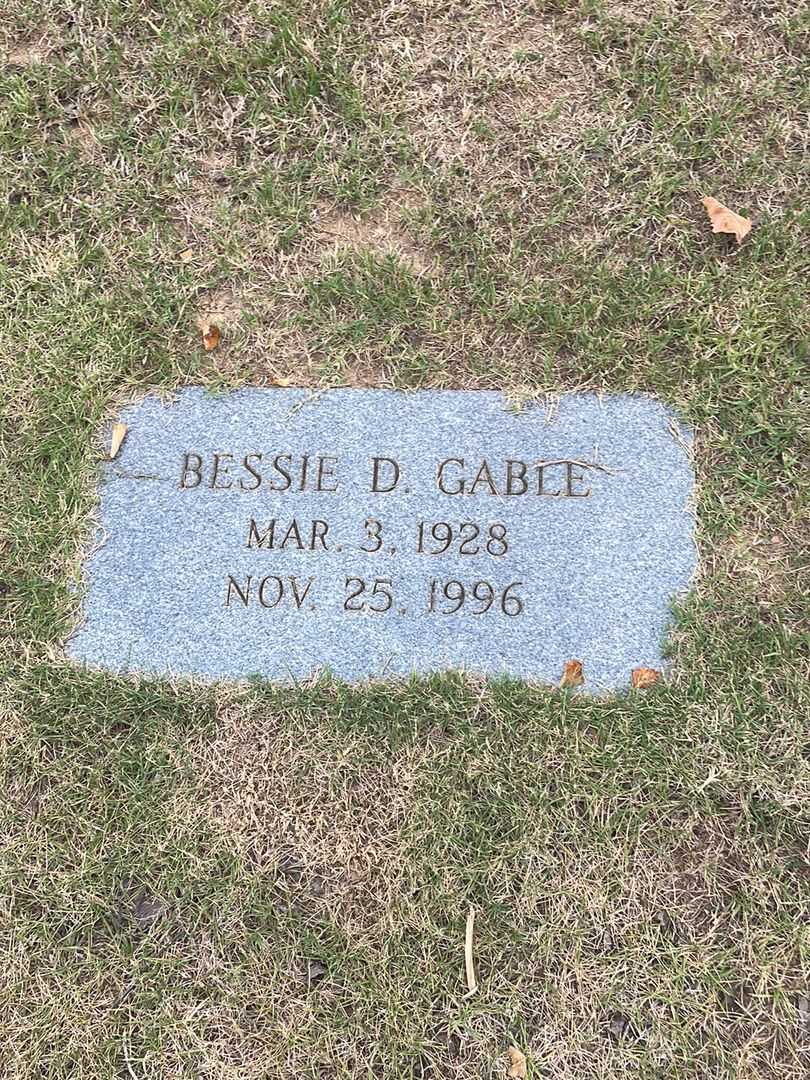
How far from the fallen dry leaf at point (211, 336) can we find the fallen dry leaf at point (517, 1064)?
6.52ft

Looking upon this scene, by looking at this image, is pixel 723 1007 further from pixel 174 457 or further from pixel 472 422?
pixel 174 457

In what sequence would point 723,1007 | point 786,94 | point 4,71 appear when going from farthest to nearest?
1. point 4,71
2. point 786,94
3. point 723,1007

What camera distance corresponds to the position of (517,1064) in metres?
1.89

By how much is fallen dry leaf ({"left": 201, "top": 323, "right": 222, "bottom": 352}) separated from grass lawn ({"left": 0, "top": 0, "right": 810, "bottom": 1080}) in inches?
1.6

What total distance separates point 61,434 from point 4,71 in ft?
4.11

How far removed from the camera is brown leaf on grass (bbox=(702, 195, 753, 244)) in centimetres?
230

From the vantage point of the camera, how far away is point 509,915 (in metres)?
1.97

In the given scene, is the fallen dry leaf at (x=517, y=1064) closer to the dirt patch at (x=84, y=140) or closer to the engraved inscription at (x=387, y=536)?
the engraved inscription at (x=387, y=536)

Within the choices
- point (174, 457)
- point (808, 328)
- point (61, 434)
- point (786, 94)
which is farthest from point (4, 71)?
point (808, 328)

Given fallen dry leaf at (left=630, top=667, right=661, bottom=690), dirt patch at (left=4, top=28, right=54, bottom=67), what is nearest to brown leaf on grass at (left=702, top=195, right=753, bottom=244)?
fallen dry leaf at (left=630, top=667, right=661, bottom=690)

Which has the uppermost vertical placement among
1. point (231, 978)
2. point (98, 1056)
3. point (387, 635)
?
point (387, 635)

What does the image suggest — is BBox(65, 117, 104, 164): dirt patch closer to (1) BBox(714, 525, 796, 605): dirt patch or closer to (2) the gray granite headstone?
(2) the gray granite headstone

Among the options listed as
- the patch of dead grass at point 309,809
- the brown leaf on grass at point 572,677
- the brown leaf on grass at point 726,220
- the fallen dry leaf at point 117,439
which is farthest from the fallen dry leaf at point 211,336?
the brown leaf on grass at point 726,220

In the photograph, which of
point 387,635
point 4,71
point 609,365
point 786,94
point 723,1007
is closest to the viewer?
point 723,1007
